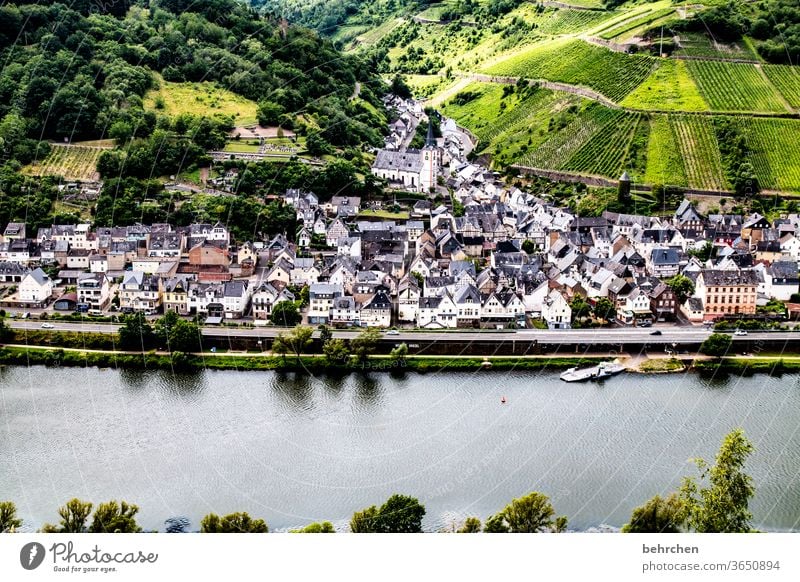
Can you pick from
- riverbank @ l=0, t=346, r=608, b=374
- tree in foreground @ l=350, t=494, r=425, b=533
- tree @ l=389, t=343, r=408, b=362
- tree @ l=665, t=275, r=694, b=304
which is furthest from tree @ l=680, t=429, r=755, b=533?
tree @ l=665, t=275, r=694, b=304

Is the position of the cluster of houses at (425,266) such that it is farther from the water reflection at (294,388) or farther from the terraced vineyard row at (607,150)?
the terraced vineyard row at (607,150)

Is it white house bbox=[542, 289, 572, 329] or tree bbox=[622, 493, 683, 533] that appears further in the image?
white house bbox=[542, 289, 572, 329]

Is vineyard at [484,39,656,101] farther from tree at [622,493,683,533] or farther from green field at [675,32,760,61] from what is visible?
tree at [622,493,683,533]

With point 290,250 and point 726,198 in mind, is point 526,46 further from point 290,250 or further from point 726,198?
point 290,250

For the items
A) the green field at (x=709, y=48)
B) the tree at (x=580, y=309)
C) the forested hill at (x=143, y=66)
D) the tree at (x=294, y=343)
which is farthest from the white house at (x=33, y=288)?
the green field at (x=709, y=48)

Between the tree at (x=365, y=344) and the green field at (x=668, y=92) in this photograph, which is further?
the green field at (x=668, y=92)

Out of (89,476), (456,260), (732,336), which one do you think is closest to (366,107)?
(456,260)

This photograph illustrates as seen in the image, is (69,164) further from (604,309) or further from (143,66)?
(604,309)
